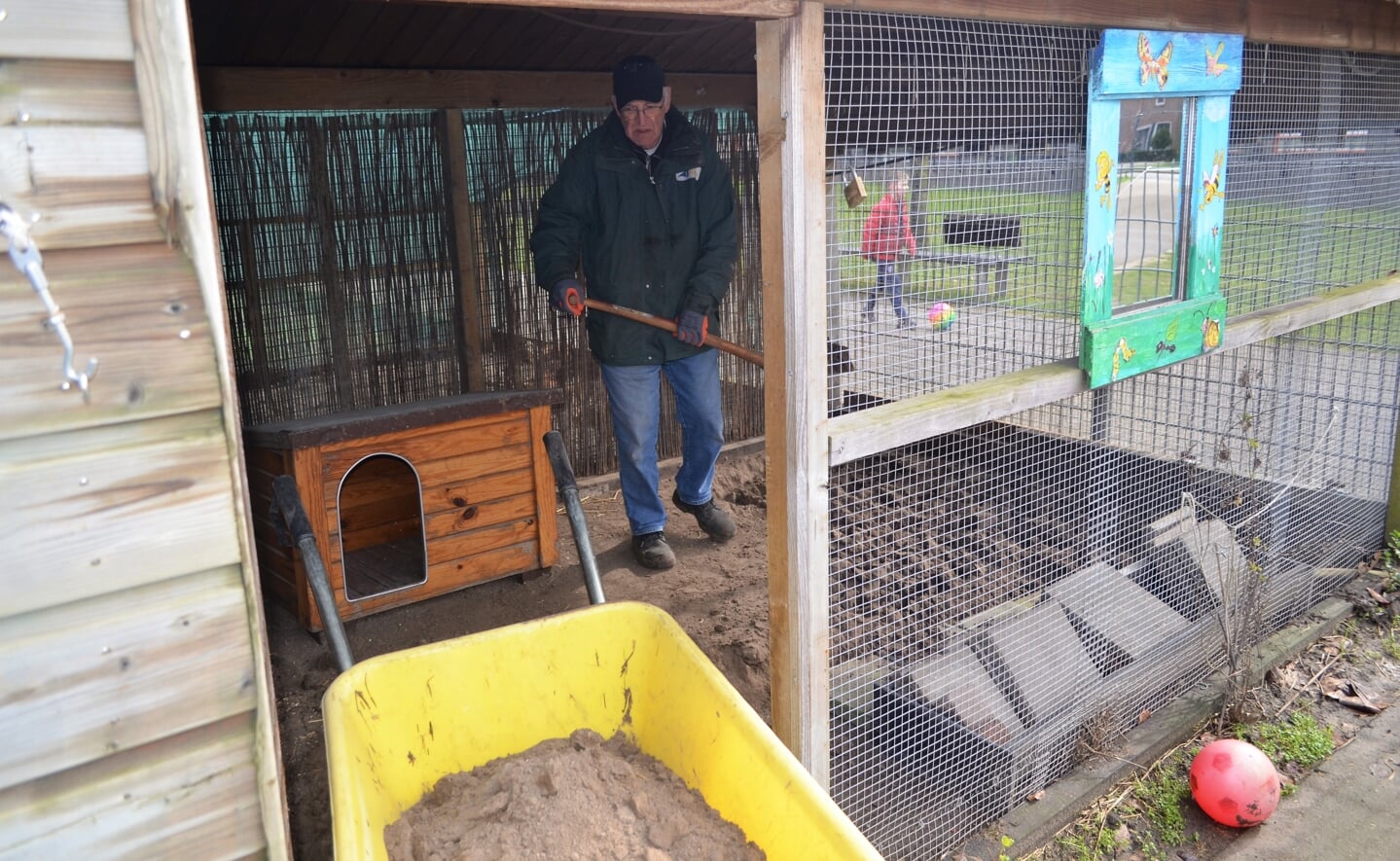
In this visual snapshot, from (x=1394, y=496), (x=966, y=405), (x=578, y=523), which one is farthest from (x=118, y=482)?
(x=1394, y=496)

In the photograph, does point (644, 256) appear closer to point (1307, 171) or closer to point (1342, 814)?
point (1307, 171)

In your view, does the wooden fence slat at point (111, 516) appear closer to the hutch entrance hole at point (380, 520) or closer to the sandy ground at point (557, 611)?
the sandy ground at point (557, 611)

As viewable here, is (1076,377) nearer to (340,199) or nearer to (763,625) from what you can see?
(763,625)

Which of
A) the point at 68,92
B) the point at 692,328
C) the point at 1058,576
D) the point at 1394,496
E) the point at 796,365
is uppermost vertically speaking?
the point at 68,92

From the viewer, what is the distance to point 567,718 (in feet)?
Result: 7.09

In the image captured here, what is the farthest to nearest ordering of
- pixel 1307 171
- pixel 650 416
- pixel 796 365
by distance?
pixel 650 416 → pixel 1307 171 → pixel 796 365

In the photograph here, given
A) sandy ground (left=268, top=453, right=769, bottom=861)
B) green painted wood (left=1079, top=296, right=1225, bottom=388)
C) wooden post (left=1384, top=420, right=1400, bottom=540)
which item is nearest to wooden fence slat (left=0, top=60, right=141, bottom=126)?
sandy ground (left=268, top=453, right=769, bottom=861)

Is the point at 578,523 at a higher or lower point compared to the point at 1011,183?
lower

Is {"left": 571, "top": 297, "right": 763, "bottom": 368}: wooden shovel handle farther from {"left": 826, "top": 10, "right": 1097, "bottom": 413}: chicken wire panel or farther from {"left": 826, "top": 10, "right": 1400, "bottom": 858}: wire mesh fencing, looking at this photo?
{"left": 826, "top": 10, "right": 1097, "bottom": 413}: chicken wire panel

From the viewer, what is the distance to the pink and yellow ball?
2480 millimetres

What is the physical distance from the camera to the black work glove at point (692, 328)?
3805mm

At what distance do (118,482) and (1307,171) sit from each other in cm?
371

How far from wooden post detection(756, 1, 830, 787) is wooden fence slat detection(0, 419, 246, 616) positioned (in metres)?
1.09

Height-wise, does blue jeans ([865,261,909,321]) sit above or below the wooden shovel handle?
above
